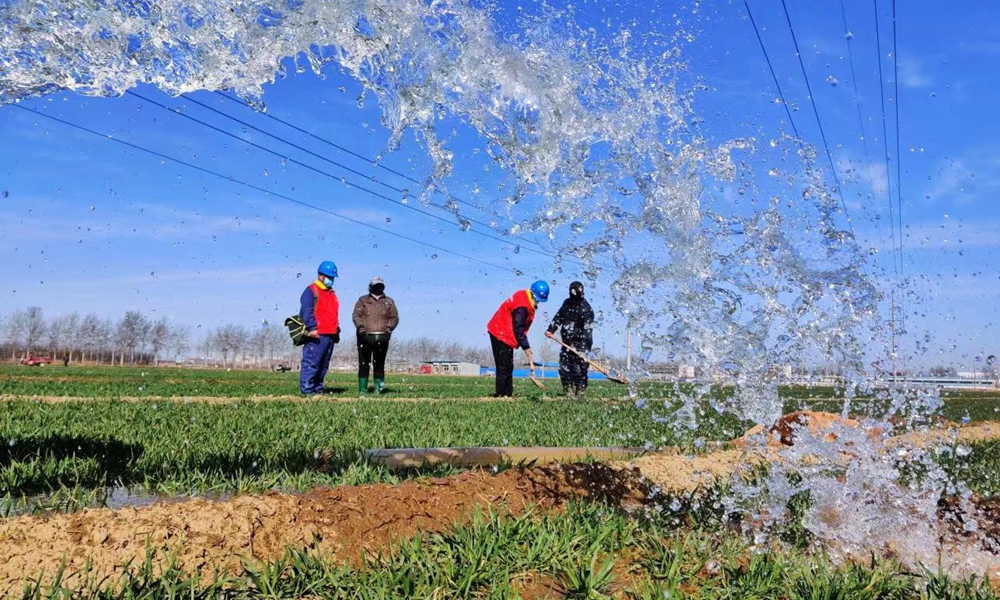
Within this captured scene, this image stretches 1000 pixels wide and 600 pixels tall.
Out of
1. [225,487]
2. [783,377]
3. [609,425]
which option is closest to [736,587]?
[225,487]

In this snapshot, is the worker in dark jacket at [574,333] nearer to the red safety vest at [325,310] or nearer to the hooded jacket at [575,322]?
the hooded jacket at [575,322]

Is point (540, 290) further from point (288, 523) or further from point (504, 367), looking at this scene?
point (288, 523)

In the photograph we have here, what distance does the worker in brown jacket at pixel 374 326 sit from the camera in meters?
13.1

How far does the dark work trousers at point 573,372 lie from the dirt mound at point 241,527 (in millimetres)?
10066

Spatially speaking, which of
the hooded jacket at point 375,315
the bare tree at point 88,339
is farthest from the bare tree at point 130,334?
the hooded jacket at point 375,315

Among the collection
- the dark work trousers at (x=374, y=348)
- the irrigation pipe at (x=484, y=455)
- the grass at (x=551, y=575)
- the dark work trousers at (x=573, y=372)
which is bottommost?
the grass at (x=551, y=575)

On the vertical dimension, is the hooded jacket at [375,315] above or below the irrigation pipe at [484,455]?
above

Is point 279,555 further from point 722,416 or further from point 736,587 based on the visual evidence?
point 722,416

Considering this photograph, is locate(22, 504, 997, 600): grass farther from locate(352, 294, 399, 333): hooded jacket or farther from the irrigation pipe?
locate(352, 294, 399, 333): hooded jacket

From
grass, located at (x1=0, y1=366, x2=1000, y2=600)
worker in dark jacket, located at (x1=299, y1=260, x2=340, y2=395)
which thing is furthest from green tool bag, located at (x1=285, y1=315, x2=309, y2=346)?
grass, located at (x1=0, y1=366, x2=1000, y2=600)

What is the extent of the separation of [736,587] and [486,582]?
0.83 metres

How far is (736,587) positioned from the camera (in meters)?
2.37

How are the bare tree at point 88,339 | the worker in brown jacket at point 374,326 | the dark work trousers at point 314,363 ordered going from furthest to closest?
1. the bare tree at point 88,339
2. the worker in brown jacket at point 374,326
3. the dark work trousers at point 314,363

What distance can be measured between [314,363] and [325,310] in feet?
2.90
